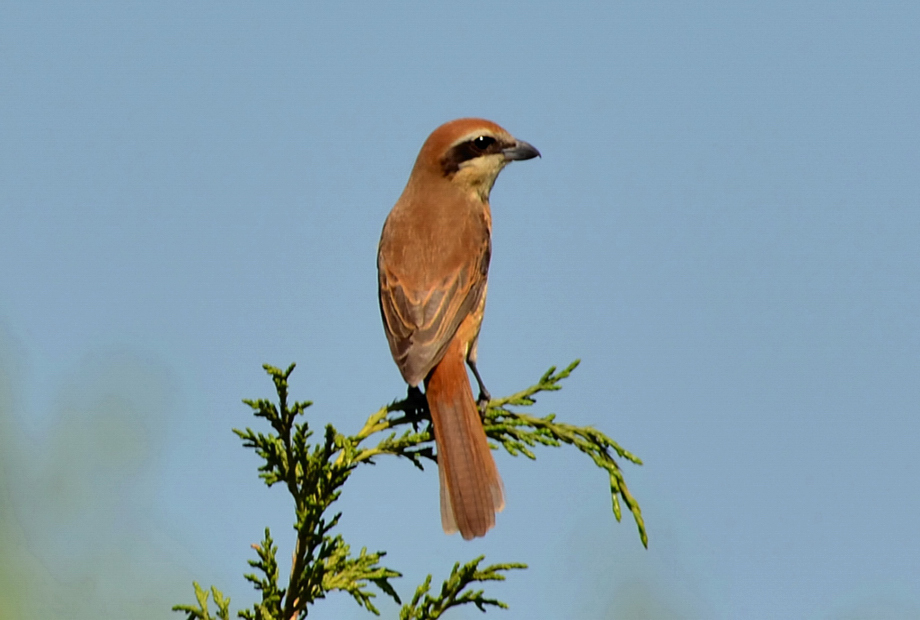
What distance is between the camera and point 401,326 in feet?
15.5

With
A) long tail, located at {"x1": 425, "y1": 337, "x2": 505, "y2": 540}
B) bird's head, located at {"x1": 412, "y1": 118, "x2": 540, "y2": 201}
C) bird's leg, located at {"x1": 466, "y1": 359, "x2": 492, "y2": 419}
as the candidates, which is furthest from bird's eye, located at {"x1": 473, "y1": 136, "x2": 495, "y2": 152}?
long tail, located at {"x1": 425, "y1": 337, "x2": 505, "y2": 540}

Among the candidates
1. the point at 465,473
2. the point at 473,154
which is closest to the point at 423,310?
Result: the point at 465,473

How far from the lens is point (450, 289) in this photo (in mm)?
4941

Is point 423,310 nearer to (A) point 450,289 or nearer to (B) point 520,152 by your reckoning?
(A) point 450,289

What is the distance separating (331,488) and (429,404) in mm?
933

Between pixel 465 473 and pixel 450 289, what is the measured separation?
1124 millimetres

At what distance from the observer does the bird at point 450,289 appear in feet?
→ 13.6

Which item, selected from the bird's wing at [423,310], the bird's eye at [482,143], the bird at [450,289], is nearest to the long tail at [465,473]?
the bird at [450,289]

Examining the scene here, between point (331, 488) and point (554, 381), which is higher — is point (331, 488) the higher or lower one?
the lower one

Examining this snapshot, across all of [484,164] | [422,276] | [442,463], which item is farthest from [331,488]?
[484,164]

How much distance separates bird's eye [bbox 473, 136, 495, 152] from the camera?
586cm

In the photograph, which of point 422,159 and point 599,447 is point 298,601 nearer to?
point 599,447

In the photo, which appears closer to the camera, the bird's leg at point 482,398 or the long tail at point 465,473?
the long tail at point 465,473

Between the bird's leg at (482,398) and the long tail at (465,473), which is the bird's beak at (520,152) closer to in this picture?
the bird's leg at (482,398)
